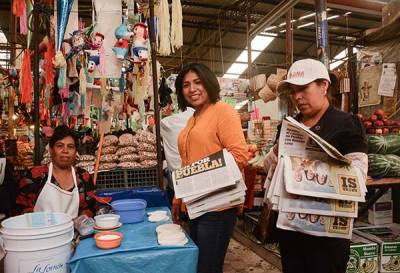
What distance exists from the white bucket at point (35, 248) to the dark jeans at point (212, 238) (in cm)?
69

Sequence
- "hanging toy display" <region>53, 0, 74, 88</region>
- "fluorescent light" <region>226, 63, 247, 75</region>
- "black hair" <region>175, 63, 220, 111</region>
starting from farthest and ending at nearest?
Result: "fluorescent light" <region>226, 63, 247, 75</region> → "hanging toy display" <region>53, 0, 74, 88</region> → "black hair" <region>175, 63, 220, 111</region>

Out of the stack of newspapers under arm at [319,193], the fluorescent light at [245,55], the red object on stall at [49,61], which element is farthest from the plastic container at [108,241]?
the fluorescent light at [245,55]

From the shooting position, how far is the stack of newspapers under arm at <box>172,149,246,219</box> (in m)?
1.62

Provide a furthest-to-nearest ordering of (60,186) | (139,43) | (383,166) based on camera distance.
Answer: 1. (383,166)
2. (139,43)
3. (60,186)

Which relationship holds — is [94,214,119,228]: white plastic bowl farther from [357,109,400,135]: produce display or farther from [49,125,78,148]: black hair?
[357,109,400,135]: produce display

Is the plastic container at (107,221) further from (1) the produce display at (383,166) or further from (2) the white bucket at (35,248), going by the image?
(1) the produce display at (383,166)

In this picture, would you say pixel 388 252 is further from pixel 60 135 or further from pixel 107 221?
pixel 60 135

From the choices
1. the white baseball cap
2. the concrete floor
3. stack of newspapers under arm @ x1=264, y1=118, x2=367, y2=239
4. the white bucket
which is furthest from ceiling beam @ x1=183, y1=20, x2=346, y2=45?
the white bucket

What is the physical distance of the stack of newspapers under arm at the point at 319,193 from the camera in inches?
52.1

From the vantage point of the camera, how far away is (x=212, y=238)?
1736 mm

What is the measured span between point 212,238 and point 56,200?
1032mm

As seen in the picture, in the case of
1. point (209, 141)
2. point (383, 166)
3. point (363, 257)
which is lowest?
point (363, 257)

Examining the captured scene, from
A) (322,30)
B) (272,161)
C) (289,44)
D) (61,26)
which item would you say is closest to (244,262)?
(272,161)

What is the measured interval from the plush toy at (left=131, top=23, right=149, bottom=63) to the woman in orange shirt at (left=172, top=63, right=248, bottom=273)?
0.57 metres
